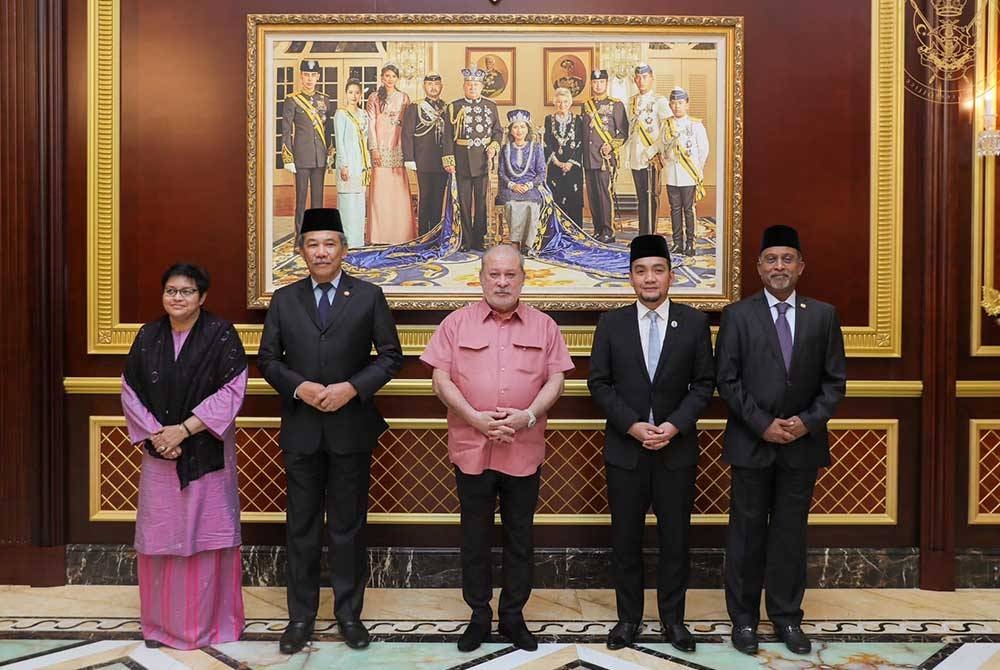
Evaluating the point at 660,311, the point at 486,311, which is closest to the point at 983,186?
the point at 660,311

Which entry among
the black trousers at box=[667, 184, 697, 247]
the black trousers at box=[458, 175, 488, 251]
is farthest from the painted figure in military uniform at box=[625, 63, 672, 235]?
the black trousers at box=[458, 175, 488, 251]

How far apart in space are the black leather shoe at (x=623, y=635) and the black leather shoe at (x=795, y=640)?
0.62 meters

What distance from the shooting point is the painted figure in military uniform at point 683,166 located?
3891 mm

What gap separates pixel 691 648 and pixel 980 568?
72.7 inches

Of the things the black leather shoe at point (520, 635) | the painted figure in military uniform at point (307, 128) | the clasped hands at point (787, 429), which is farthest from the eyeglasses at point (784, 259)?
the painted figure in military uniform at point (307, 128)

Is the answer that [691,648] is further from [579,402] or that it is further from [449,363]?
[449,363]

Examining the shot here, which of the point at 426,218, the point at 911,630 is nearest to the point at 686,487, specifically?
the point at 911,630

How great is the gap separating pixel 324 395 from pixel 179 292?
2.48 ft

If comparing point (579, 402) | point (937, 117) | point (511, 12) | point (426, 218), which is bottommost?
point (579, 402)

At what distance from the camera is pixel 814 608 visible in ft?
11.9

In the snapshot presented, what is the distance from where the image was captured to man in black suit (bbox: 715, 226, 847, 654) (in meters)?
3.14

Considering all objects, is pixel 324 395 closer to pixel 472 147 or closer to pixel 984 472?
pixel 472 147

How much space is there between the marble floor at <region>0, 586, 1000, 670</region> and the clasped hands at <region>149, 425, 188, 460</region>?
2.79 feet

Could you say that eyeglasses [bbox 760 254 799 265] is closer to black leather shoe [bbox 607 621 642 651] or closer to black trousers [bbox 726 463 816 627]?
black trousers [bbox 726 463 816 627]
